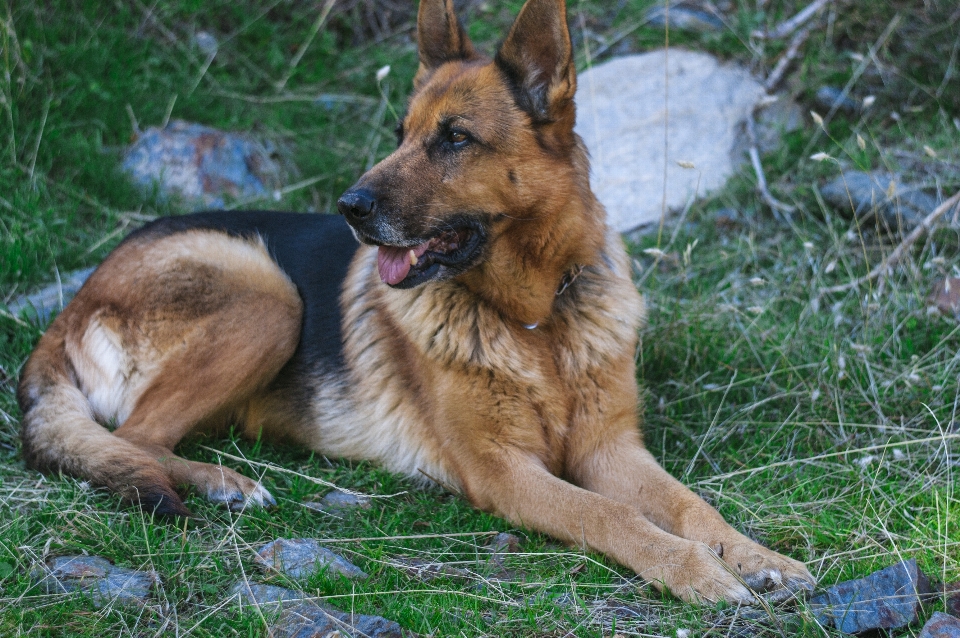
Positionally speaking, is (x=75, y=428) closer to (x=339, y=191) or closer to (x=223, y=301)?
(x=223, y=301)

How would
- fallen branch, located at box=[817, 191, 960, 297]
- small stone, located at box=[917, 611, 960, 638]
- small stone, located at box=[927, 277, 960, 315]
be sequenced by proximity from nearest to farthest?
1. small stone, located at box=[917, 611, 960, 638]
2. small stone, located at box=[927, 277, 960, 315]
3. fallen branch, located at box=[817, 191, 960, 297]

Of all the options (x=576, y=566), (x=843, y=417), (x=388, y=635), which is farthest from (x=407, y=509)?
(x=843, y=417)

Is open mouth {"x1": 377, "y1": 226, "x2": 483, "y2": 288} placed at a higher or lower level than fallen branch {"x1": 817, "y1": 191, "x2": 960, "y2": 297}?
higher

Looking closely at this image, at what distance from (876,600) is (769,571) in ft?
1.14

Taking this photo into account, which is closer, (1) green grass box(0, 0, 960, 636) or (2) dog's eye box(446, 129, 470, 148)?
(1) green grass box(0, 0, 960, 636)

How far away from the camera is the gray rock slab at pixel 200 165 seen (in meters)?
6.51

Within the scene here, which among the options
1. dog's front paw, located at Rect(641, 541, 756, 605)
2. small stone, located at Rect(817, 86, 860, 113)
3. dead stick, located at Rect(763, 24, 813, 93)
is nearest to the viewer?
dog's front paw, located at Rect(641, 541, 756, 605)

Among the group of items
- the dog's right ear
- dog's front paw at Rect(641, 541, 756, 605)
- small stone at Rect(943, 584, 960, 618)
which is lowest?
small stone at Rect(943, 584, 960, 618)

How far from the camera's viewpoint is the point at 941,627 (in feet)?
8.46

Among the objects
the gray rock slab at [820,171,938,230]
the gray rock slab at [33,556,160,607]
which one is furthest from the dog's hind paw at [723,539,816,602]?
the gray rock slab at [820,171,938,230]

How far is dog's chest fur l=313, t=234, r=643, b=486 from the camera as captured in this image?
3.79 m

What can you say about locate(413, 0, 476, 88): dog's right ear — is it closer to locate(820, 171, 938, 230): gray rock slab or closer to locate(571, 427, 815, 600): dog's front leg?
locate(571, 427, 815, 600): dog's front leg

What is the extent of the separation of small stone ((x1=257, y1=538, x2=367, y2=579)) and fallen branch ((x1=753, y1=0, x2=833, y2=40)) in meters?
5.55

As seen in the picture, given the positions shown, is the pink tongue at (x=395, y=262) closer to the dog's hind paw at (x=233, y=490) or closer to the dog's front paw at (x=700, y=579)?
the dog's hind paw at (x=233, y=490)
